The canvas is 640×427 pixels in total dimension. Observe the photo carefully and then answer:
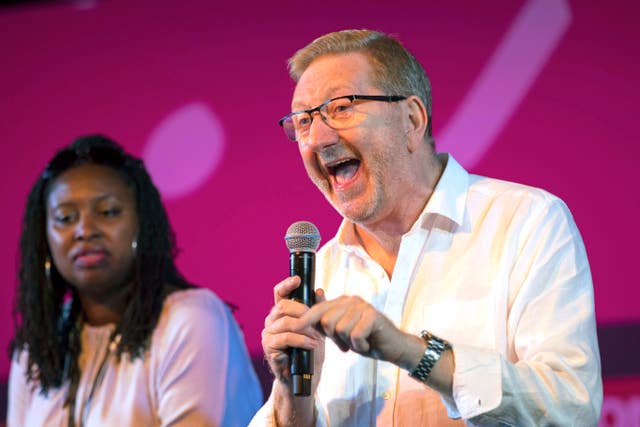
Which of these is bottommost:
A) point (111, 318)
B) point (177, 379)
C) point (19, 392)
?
point (19, 392)

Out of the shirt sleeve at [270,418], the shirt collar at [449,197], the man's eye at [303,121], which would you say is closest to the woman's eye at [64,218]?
the man's eye at [303,121]

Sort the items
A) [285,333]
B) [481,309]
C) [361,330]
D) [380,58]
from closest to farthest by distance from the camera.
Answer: [361,330] → [285,333] → [481,309] → [380,58]

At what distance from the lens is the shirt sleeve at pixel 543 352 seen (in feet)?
5.60

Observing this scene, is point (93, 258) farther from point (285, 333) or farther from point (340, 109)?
point (285, 333)

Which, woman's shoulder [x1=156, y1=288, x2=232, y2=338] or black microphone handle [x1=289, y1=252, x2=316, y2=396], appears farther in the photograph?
woman's shoulder [x1=156, y1=288, x2=232, y2=338]

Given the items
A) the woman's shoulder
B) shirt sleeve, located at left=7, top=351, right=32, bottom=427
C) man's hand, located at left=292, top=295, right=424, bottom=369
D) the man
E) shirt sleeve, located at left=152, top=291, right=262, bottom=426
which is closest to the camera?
man's hand, located at left=292, top=295, right=424, bottom=369

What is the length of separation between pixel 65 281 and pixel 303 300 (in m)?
1.86

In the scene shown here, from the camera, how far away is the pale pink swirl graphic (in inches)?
143

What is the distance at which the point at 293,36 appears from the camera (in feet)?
11.9

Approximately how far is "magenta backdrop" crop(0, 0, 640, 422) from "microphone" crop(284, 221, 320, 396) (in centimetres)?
131

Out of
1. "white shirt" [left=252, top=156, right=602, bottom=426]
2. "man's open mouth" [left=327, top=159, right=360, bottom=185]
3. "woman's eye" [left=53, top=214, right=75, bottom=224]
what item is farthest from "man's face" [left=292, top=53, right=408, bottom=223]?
"woman's eye" [left=53, top=214, right=75, bottom=224]

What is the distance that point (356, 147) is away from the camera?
7.13 ft

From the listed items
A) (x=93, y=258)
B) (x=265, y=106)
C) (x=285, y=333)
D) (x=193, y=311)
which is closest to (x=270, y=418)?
(x=285, y=333)

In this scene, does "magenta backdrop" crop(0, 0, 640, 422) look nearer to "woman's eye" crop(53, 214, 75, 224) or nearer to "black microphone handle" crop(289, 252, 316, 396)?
"woman's eye" crop(53, 214, 75, 224)
